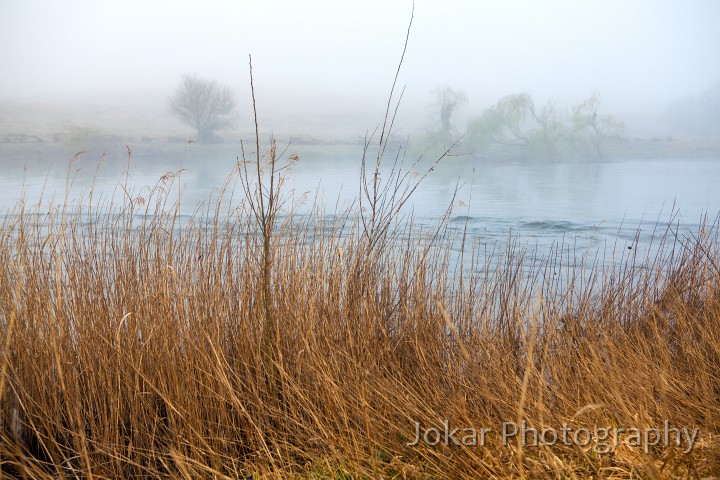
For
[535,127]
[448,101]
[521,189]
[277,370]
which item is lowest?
[521,189]

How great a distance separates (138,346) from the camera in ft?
6.31

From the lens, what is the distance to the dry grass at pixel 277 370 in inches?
63.3

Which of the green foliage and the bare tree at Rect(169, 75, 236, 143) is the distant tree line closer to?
the green foliage

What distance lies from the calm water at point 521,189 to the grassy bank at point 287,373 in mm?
4997

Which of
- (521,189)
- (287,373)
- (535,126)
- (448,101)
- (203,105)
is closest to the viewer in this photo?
(287,373)

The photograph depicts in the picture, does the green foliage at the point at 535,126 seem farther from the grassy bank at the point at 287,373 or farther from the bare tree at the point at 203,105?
the grassy bank at the point at 287,373

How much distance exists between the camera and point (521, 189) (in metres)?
11.5

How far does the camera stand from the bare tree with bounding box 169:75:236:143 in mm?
8510

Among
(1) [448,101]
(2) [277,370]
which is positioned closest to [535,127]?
(1) [448,101]

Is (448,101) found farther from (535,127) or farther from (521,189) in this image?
(521,189)

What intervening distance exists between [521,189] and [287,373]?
33.0ft

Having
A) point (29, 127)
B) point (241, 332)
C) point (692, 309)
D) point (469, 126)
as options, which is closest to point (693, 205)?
point (469, 126)

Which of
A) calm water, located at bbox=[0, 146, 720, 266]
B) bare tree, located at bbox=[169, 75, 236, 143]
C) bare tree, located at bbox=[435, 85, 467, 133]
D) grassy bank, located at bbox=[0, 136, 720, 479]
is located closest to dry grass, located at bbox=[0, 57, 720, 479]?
grassy bank, located at bbox=[0, 136, 720, 479]

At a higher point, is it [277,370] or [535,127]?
[535,127]
